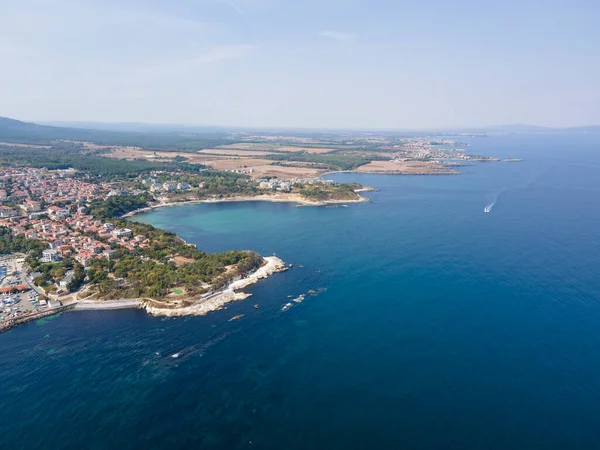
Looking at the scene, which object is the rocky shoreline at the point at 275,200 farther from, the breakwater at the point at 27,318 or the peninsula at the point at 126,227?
the breakwater at the point at 27,318

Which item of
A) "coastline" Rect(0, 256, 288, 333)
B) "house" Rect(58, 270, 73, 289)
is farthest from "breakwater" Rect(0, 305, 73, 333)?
"house" Rect(58, 270, 73, 289)

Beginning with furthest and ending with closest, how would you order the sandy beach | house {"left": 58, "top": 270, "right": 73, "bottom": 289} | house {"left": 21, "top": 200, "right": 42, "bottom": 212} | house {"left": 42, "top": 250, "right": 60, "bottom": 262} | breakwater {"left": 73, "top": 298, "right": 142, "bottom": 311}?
house {"left": 21, "top": 200, "right": 42, "bottom": 212} < house {"left": 42, "top": 250, "right": 60, "bottom": 262} < house {"left": 58, "top": 270, "right": 73, "bottom": 289} < breakwater {"left": 73, "top": 298, "right": 142, "bottom": 311} < the sandy beach

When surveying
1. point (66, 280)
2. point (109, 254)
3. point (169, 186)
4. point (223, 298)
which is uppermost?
point (169, 186)

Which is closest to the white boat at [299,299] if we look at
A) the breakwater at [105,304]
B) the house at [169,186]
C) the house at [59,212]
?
the breakwater at [105,304]

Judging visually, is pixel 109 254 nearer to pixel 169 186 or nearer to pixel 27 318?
pixel 27 318

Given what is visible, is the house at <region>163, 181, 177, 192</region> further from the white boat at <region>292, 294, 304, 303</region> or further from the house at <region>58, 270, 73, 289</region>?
the white boat at <region>292, 294, 304, 303</region>

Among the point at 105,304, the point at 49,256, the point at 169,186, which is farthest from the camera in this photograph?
the point at 169,186

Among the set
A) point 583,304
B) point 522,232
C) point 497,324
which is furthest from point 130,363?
point 522,232

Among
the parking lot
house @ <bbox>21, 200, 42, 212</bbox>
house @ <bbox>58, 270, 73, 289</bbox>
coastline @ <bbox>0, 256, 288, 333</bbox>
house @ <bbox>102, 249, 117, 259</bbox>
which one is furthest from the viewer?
house @ <bbox>21, 200, 42, 212</bbox>

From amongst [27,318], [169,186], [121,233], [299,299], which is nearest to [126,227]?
[121,233]

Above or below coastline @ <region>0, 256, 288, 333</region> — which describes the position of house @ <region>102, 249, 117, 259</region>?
above
